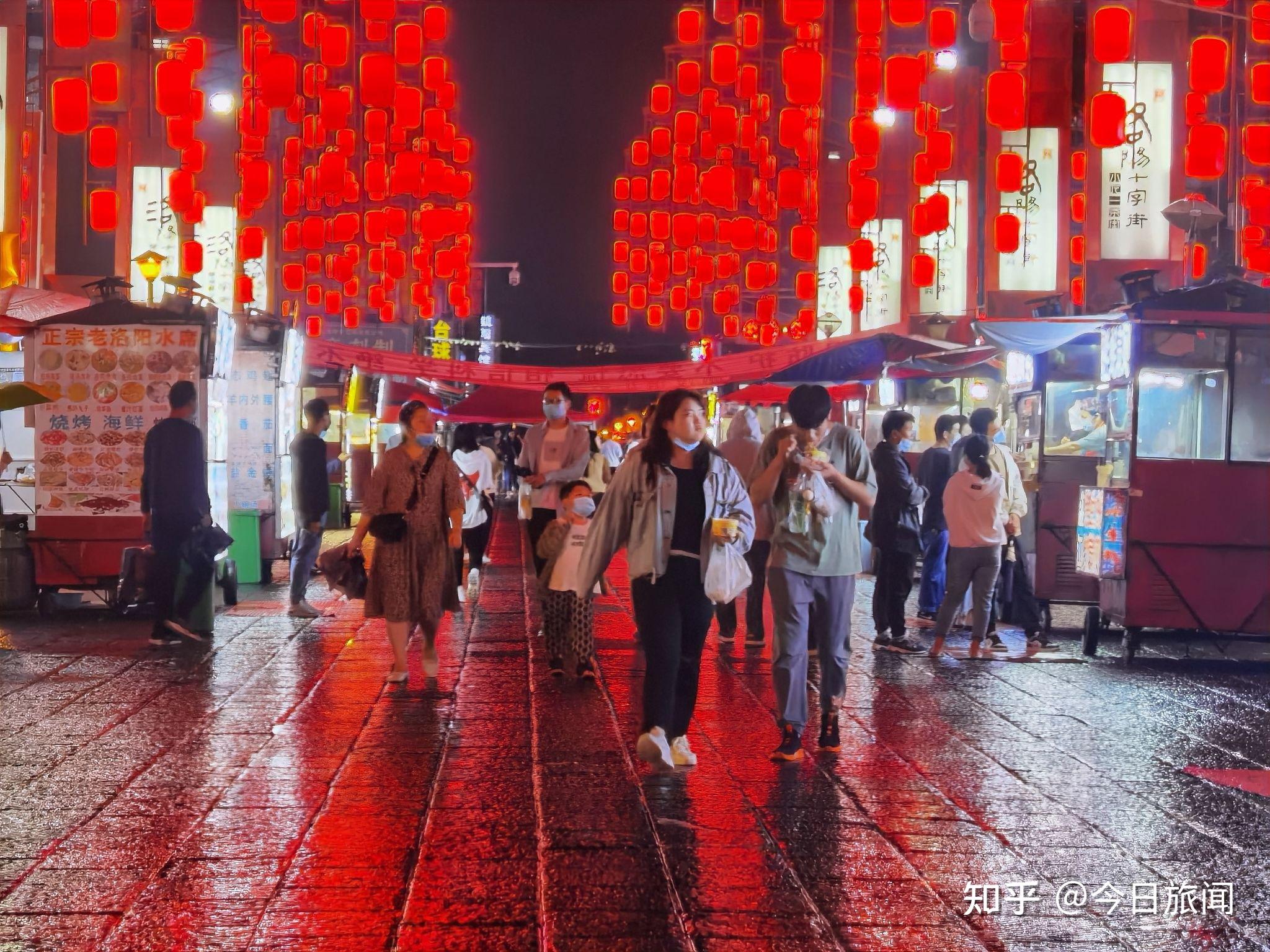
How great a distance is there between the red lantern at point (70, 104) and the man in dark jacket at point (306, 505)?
4768 millimetres

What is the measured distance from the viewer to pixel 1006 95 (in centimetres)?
→ 1489

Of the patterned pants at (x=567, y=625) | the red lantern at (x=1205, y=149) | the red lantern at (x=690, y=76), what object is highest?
the red lantern at (x=690, y=76)

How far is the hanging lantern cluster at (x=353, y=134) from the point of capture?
16.8m

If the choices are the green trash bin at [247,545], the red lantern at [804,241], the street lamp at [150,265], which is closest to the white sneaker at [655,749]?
the green trash bin at [247,545]

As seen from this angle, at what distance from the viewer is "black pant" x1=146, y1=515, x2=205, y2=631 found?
1116 cm

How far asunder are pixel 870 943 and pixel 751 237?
2292 cm

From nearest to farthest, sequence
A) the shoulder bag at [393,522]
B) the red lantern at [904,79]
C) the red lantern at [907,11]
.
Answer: the shoulder bag at [393,522] < the red lantern at [907,11] < the red lantern at [904,79]

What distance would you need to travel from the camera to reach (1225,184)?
68.3 feet

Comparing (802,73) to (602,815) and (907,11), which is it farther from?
(602,815)

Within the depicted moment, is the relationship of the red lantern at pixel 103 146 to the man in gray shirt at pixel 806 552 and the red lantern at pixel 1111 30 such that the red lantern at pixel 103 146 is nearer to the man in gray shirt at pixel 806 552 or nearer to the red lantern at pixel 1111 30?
the red lantern at pixel 1111 30

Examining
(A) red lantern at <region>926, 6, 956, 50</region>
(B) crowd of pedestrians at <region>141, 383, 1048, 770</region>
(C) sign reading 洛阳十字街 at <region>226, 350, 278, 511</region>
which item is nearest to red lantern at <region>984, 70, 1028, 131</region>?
(A) red lantern at <region>926, 6, 956, 50</region>

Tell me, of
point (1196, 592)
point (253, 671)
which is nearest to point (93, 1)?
point (253, 671)

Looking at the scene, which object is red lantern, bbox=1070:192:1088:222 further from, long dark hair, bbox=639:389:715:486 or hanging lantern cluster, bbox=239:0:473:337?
long dark hair, bbox=639:389:715:486

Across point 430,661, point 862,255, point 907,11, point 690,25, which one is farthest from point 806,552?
point 862,255
